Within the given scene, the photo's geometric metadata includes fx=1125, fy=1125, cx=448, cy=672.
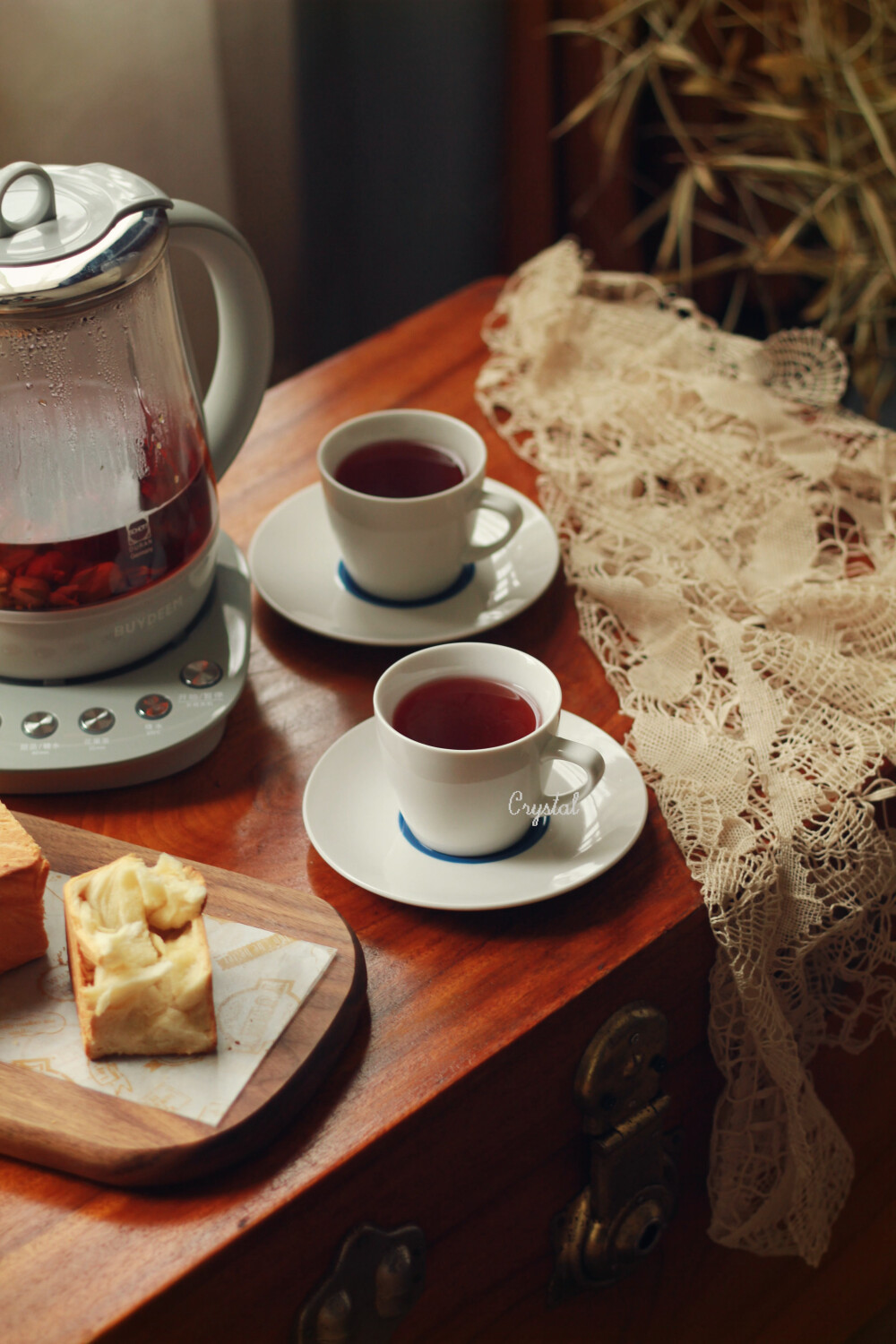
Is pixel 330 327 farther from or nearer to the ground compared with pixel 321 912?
nearer to the ground

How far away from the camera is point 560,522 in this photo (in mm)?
831

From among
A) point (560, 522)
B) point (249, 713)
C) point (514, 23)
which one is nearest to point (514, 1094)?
point (249, 713)

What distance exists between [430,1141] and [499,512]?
1.27ft

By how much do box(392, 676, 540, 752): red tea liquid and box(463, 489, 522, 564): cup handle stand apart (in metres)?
0.15

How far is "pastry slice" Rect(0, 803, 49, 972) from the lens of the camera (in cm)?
49

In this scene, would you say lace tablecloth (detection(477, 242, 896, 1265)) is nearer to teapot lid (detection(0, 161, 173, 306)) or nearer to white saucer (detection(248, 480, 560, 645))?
white saucer (detection(248, 480, 560, 645))

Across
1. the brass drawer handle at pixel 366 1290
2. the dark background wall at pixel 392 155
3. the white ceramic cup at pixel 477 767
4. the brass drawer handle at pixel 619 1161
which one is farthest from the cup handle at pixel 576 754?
the dark background wall at pixel 392 155

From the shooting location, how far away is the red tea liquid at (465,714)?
0.57 meters

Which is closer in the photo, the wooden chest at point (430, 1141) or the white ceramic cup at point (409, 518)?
the wooden chest at point (430, 1141)

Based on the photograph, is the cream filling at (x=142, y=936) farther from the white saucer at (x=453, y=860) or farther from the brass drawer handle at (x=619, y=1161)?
the brass drawer handle at (x=619, y=1161)

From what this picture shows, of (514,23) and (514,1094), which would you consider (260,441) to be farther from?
(514,23)

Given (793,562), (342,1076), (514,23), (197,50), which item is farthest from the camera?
(514,23)

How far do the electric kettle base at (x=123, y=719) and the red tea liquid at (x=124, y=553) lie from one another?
0.17 feet

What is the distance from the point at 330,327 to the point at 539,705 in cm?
136
